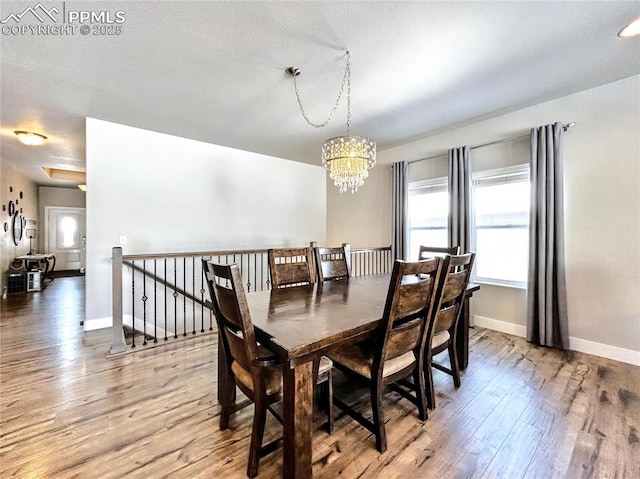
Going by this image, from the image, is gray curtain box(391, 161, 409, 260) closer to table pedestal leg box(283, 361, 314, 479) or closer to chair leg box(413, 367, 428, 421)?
chair leg box(413, 367, 428, 421)

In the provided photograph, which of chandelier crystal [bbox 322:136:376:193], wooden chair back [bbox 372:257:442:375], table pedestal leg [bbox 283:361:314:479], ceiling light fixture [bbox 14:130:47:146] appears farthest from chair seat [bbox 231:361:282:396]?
ceiling light fixture [bbox 14:130:47:146]

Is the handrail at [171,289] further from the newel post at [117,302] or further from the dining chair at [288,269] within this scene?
the dining chair at [288,269]

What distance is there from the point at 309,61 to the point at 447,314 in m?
2.30

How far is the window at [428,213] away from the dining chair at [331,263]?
6.29 feet

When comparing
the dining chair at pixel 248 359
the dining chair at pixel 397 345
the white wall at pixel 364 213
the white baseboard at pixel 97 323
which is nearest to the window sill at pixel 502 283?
the white wall at pixel 364 213

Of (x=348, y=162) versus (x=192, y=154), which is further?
(x=192, y=154)

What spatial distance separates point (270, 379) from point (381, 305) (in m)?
0.81

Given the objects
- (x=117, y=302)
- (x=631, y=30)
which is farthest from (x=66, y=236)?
(x=631, y=30)

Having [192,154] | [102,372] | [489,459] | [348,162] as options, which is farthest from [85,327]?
[489,459]

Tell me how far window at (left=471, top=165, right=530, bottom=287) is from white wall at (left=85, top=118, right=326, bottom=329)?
3.24 metres

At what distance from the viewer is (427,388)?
6.37 ft

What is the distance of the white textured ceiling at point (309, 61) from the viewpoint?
182cm

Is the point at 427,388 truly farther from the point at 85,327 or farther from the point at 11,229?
the point at 11,229

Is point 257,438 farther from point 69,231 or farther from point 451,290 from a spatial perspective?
point 69,231
